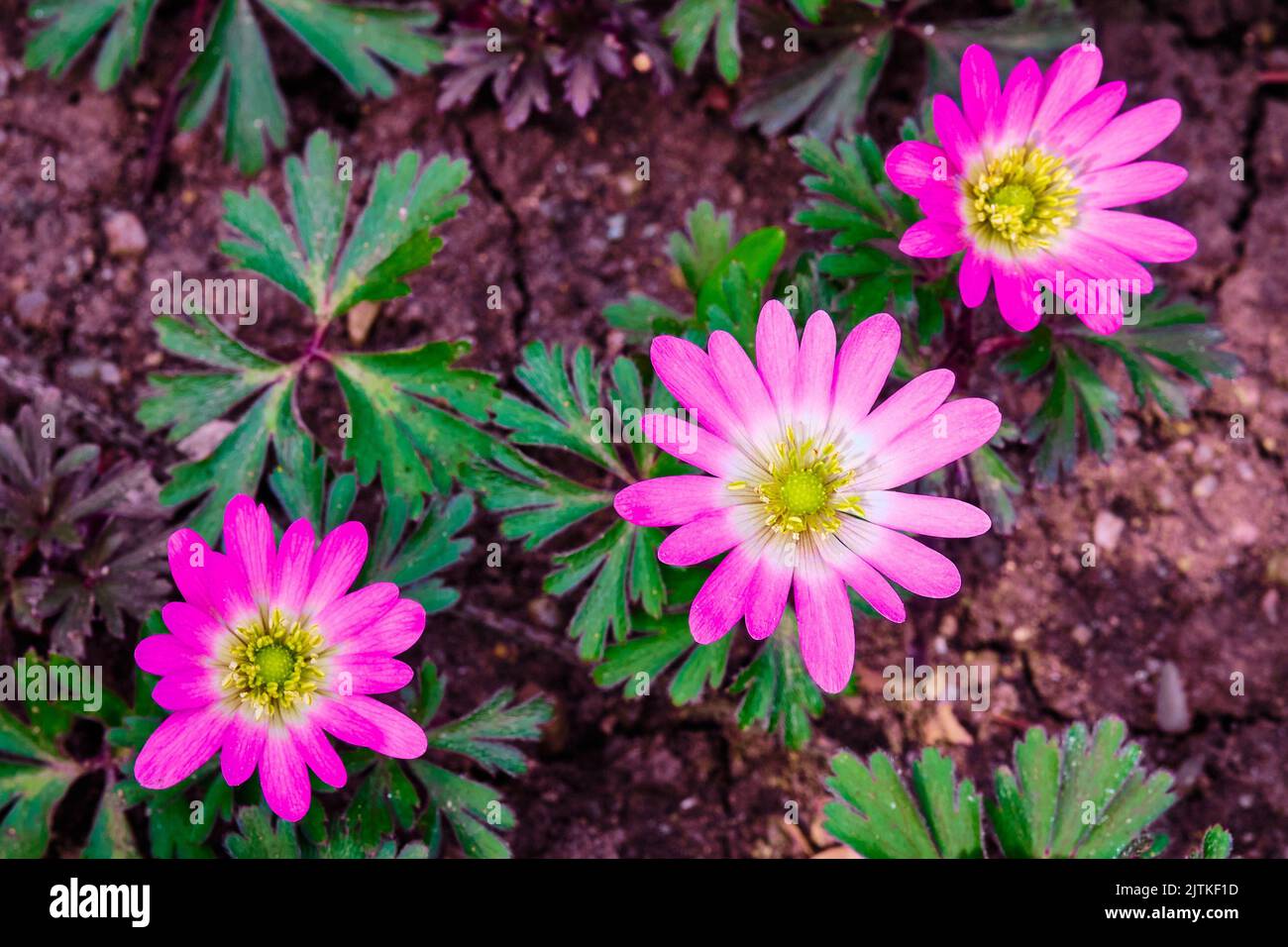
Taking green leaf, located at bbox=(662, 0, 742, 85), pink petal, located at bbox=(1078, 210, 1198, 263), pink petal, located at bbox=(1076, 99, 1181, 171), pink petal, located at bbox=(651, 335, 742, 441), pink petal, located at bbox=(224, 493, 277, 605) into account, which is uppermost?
green leaf, located at bbox=(662, 0, 742, 85)

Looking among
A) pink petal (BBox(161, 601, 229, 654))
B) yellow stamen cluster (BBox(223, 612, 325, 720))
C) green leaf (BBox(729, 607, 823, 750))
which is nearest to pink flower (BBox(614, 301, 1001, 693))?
green leaf (BBox(729, 607, 823, 750))

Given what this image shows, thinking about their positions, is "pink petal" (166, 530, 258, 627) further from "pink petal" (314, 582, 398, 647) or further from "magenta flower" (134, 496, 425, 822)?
"pink petal" (314, 582, 398, 647)

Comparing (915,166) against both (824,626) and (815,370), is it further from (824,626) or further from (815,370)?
(824,626)

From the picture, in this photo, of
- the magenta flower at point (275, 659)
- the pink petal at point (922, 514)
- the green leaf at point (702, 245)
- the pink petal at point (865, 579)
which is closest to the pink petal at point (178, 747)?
the magenta flower at point (275, 659)

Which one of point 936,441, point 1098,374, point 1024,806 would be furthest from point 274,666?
point 1098,374

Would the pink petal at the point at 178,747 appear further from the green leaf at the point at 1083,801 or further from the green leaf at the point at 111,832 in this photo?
the green leaf at the point at 1083,801

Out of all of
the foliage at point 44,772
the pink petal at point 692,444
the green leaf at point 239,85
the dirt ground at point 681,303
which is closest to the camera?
the pink petal at point 692,444
